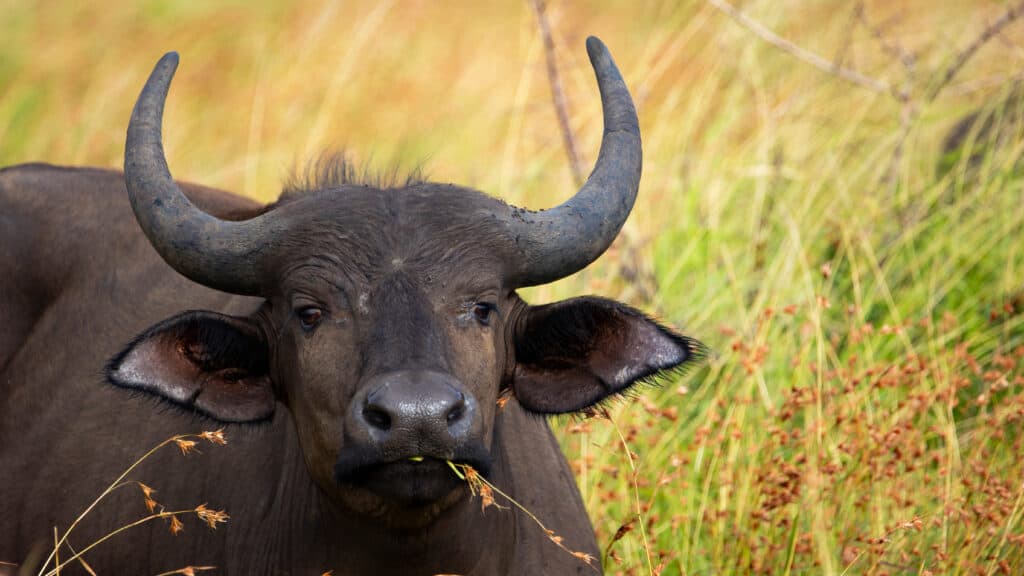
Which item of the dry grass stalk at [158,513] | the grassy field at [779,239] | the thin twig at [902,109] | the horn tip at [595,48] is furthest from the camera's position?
the thin twig at [902,109]

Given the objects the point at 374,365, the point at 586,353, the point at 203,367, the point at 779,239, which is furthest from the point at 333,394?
the point at 779,239

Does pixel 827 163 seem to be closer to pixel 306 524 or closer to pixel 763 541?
pixel 763 541

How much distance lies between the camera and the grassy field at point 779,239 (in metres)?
5.32

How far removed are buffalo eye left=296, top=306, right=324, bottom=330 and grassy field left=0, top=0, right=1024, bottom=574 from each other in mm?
995

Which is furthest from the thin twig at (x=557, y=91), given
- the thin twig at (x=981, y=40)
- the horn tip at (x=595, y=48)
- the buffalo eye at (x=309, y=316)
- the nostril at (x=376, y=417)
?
the nostril at (x=376, y=417)

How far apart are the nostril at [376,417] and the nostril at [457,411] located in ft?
0.54

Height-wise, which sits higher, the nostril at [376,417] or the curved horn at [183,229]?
the curved horn at [183,229]

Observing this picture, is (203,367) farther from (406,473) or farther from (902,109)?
(902,109)

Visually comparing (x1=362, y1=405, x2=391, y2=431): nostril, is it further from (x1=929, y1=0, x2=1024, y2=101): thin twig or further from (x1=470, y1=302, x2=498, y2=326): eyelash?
(x1=929, y1=0, x2=1024, y2=101): thin twig

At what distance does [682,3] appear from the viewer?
30.9 ft

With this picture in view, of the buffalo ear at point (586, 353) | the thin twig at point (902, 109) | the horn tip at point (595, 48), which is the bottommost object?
the buffalo ear at point (586, 353)

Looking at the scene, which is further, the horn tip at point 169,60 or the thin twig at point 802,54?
the thin twig at point 802,54

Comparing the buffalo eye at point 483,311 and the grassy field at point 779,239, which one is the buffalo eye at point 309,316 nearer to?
the buffalo eye at point 483,311

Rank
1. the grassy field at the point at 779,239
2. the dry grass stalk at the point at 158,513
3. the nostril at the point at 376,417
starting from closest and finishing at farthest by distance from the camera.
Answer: the nostril at the point at 376,417
the dry grass stalk at the point at 158,513
the grassy field at the point at 779,239
